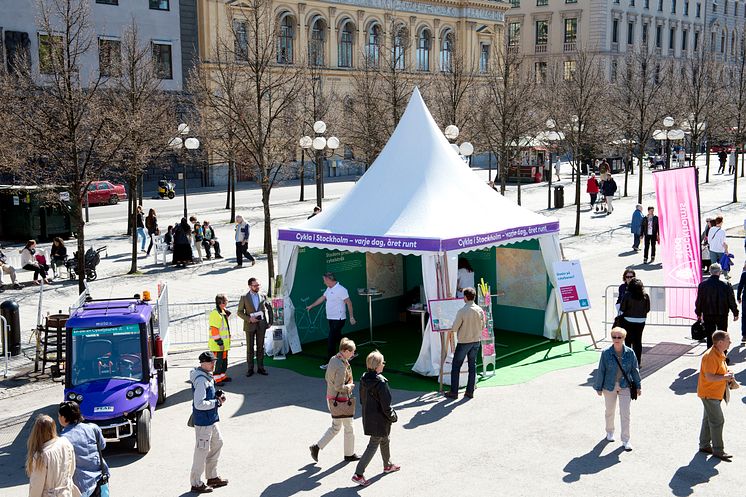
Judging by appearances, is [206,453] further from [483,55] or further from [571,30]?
[571,30]

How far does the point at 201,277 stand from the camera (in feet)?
79.0

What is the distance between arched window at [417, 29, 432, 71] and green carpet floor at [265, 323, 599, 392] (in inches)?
2073

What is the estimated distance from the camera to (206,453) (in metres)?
9.49

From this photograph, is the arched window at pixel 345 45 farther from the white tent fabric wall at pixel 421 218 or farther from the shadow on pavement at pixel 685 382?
the shadow on pavement at pixel 685 382

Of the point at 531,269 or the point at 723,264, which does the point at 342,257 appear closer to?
the point at 531,269

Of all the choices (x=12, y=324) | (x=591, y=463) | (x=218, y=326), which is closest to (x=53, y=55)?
(x=12, y=324)

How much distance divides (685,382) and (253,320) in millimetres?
6784

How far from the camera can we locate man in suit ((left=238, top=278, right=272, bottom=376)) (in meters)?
14.3

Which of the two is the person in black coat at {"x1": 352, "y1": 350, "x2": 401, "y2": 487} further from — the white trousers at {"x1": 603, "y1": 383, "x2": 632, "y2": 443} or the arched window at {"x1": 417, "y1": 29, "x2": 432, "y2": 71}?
the arched window at {"x1": 417, "y1": 29, "x2": 432, "y2": 71}

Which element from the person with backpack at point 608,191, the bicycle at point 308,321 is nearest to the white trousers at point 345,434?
the bicycle at point 308,321

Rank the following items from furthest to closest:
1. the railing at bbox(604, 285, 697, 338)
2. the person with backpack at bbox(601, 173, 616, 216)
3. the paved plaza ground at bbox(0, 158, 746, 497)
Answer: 1. the person with backpack at bbox(601, 173, 616, 216)
2. the railing at bbox(604, 285, 697, 338)
3. the paved plaza ground at bbox(0, 158, 746, 497)

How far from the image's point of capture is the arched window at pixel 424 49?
221 ft

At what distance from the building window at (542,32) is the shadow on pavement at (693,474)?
87312 millimetres

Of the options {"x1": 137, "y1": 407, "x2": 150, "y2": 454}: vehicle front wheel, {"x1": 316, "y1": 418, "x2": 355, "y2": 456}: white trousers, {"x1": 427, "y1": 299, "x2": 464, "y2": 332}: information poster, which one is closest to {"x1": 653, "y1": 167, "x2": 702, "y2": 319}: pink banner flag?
{"x1": 427, "y1": 299, "x2": 464, "y2": 332}: information poster
